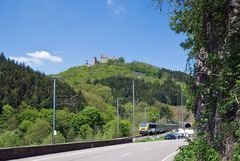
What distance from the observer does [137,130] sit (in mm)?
109688

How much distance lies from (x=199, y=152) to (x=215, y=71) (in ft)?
6.02

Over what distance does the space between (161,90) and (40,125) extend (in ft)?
312

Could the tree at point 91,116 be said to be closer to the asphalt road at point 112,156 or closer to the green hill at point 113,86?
the green hill at point 113,86

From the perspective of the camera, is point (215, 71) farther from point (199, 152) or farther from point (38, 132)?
point (38, 132)

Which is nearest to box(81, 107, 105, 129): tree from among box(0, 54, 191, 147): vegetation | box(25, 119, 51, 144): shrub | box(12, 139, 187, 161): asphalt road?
box(0, 54, 191, 147): vegetation

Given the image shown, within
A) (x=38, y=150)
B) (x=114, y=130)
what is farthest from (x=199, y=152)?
(x=114, y=130)

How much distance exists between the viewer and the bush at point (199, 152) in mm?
9254

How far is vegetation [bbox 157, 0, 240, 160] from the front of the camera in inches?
348

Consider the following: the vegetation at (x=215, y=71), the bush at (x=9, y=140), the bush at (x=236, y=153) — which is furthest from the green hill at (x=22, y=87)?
the bush at (x=236, y=153)

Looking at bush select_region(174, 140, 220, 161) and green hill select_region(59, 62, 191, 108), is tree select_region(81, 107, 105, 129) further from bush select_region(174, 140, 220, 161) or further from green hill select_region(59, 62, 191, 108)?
bush select_region(174, 140, 220, 161)

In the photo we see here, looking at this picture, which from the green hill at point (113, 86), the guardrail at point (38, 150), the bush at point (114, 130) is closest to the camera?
the guardrail at point (38, 150)

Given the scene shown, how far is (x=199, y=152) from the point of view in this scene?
9.95 meters

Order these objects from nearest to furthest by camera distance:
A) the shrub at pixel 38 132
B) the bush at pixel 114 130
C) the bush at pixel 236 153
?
1. the bush at pixel 236 153
2. the bush at pixel 114 130
3. the shrub at pixel 38 132

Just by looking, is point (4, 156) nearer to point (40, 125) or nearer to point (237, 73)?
point (237, 73)
